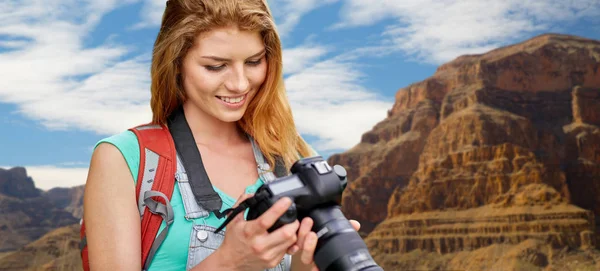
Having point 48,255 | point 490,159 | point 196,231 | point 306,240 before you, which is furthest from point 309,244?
point 490,159

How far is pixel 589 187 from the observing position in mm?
64500

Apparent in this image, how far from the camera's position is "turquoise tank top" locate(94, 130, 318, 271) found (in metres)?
1.88

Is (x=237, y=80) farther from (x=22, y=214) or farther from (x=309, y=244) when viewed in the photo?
(x=22, y=214)

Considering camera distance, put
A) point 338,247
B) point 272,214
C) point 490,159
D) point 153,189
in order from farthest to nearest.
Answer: point 490,159, point 153,189, point 338,247, point 272,214

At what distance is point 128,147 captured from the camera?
1910 mm

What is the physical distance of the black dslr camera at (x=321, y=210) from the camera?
1538 millimetres

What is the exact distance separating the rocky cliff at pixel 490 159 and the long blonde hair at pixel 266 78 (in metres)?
59.1

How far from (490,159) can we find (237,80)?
6815cm

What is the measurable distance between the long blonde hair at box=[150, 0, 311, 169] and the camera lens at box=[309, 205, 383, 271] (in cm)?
69

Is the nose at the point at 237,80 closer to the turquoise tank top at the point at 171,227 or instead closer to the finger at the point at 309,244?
the turquoise tank top at the point at 171,227

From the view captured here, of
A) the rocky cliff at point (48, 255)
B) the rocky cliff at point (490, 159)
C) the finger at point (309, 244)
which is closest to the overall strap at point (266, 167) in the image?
the finger at point (309, 244)

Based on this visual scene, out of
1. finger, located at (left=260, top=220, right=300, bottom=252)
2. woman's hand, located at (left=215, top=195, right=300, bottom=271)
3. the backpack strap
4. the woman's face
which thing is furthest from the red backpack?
finger, located at (left=260, top=220, right=300, bottom=252)

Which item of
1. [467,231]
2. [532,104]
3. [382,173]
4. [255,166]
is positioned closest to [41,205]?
[382,173]

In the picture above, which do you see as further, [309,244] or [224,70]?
[224,70]
